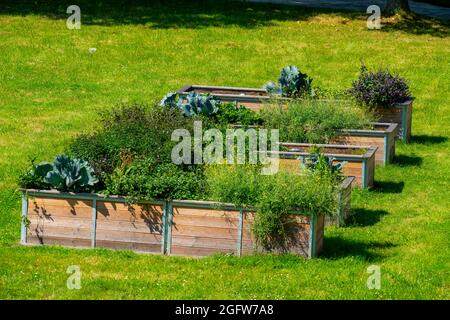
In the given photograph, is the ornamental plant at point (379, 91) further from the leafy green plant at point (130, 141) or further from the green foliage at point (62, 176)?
the green foliage at point (62, 176)

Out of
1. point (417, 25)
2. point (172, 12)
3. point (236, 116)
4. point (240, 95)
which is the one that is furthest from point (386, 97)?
point (172, 12)

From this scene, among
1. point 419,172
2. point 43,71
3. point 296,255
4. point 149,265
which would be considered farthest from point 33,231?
point 43,71

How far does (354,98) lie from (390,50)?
7.12 metres

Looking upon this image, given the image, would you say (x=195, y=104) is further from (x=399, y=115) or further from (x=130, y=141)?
(x=399, y=115)

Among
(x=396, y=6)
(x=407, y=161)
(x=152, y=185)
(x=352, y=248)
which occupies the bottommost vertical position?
(x=352, y=248)

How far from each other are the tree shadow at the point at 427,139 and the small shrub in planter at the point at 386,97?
0.32 metres

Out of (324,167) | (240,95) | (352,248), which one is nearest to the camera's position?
(352,248)

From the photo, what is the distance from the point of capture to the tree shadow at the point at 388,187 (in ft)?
57.6

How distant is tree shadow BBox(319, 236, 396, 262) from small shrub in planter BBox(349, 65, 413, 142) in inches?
235

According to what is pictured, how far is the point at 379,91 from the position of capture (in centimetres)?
2053

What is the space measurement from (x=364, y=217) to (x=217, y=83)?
366 inches

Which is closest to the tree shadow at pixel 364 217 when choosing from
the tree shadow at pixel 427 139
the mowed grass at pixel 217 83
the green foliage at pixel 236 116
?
the mowed grass at pixel 217 83
